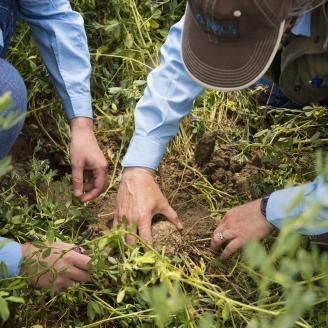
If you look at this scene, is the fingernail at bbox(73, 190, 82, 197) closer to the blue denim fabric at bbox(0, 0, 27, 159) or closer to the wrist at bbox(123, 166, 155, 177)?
the wrist at bbox(123, 166, 155, 177)

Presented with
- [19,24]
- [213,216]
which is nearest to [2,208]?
[213,216]

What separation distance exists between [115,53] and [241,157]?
0.77 m

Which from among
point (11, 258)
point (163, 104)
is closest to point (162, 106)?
point (163, 104)

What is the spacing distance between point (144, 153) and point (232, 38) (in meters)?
0.58

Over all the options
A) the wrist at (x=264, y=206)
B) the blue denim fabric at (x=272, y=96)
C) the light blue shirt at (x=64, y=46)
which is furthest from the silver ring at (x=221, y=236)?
the blue denim fabric at (x=272, y=96)

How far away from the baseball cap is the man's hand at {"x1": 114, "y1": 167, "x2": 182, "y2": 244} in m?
0.41

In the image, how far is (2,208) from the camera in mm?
2057

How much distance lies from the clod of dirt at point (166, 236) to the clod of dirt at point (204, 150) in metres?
0.43

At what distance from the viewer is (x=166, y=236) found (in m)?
2.06

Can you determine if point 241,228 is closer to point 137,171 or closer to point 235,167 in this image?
point 137,171

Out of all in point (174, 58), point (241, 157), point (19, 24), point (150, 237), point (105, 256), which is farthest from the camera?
point (19, 24)

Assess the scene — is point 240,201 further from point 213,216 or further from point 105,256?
point 105,256

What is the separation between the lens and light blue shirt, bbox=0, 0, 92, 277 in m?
2.24

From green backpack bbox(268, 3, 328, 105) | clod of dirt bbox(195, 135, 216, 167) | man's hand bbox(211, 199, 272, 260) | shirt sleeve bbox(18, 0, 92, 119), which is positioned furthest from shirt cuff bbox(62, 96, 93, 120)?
green backpack bbox(268, 3, 328, 105)
